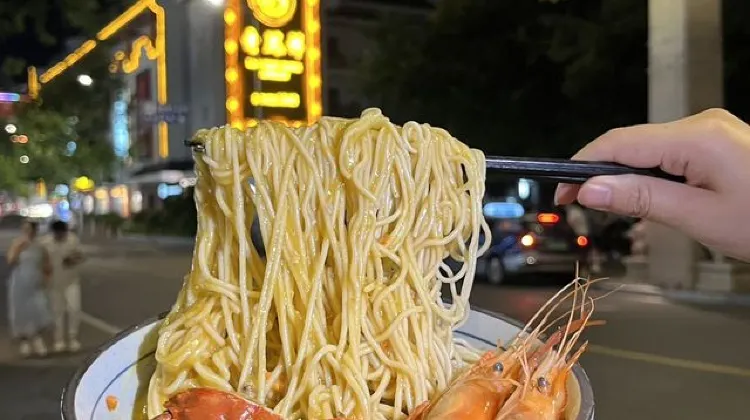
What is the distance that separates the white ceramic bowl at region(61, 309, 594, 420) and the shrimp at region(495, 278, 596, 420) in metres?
0.02

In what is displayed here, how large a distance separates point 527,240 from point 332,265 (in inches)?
465

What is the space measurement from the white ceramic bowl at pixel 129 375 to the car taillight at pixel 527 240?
11.6 metres

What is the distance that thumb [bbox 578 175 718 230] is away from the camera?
1672 millimetres

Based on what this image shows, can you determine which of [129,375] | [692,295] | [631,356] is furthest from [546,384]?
[692,295]

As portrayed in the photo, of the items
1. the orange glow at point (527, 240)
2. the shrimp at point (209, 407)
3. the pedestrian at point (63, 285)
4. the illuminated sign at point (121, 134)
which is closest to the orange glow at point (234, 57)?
the orange glow at point (527, 240)

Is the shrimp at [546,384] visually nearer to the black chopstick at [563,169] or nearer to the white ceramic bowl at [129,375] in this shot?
the white ceramic bowl at [129,375]

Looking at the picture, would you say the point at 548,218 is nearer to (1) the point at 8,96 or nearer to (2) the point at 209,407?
(1) the point at 8,96

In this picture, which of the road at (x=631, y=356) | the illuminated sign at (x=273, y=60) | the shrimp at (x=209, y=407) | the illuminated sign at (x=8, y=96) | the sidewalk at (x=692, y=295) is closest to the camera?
the shrimp at (x=209, y=407)

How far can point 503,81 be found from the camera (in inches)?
620

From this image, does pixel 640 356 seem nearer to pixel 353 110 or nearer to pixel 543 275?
pixel 543 275

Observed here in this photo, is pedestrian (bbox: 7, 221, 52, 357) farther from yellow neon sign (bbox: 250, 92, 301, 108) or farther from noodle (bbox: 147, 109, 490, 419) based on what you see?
yellow neon sign (bbox: 250, 92, 301, 108)

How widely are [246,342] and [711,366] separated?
6016 mm

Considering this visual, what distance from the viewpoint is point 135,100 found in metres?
36.8

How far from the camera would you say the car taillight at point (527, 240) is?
13.3 meters
